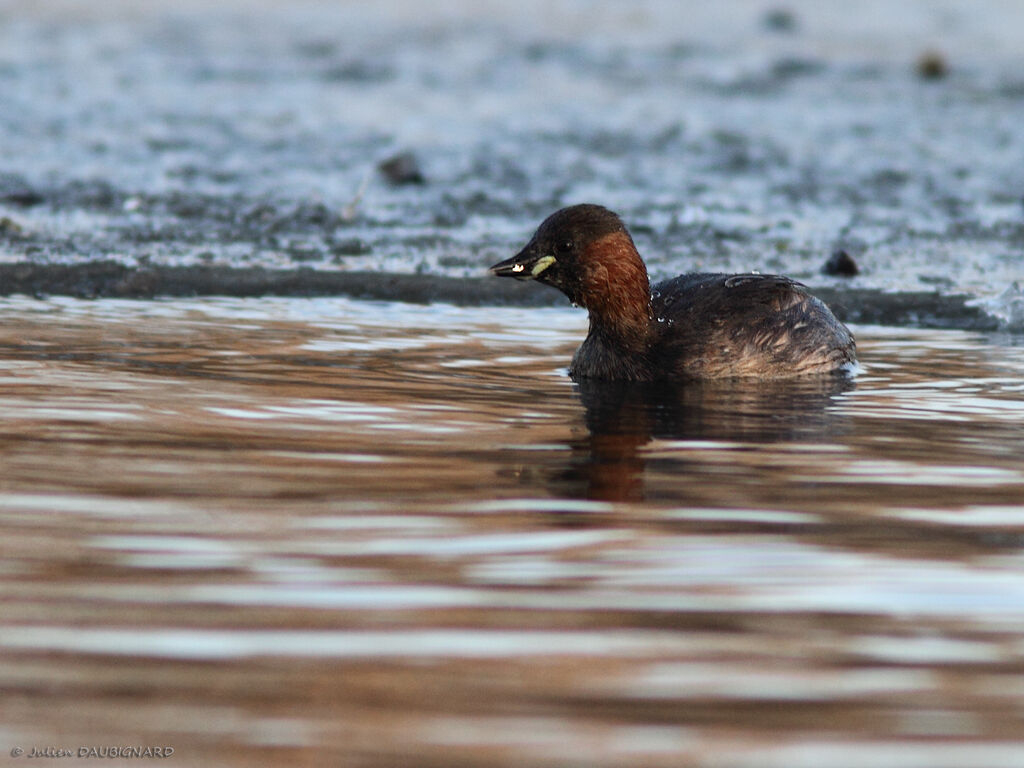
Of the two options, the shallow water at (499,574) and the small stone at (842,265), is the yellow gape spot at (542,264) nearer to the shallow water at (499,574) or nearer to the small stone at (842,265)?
the shallow water at (499,574)

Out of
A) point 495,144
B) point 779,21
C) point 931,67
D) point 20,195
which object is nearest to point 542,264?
point 20,195

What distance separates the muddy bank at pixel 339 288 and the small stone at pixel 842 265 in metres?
0.44

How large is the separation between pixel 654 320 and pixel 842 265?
2889 millimetres

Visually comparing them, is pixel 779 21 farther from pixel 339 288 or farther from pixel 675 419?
pixel 675 419

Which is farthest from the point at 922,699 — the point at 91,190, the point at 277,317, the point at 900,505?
the point at 91,190

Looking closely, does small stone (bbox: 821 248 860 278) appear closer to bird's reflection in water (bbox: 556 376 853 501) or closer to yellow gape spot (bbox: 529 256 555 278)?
bird's reflection in water (bbox: 556 376 853 501)

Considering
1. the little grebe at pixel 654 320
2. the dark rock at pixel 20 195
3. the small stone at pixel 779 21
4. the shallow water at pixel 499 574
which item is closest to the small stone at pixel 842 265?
the little grebe at pixel 654 320

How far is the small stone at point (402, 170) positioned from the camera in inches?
554

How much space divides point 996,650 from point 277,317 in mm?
6163

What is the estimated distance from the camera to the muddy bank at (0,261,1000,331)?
994 centimetres

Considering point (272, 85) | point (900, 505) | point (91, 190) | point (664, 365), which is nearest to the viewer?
point (900, 505)

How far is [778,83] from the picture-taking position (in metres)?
20.7

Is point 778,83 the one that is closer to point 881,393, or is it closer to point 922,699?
point 881,393

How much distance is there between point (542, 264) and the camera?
8203mm
